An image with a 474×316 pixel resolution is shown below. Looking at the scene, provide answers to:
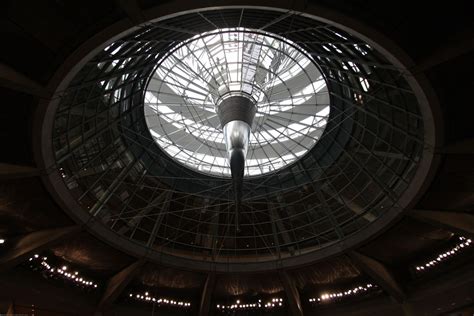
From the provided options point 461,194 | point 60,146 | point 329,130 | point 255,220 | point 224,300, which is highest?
point 329,130

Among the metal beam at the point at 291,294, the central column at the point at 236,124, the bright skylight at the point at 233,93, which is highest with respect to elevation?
the bright skylight at the point at 233,93

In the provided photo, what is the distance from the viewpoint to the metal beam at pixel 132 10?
11797 mm

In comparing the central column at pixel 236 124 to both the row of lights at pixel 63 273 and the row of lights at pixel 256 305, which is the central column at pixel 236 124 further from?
the row of lights at pixel 63 273

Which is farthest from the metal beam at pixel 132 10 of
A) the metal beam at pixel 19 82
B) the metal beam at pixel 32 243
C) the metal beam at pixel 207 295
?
the metal beam at pixel 207 295

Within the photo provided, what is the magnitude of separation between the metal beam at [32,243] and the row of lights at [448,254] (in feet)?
76.3

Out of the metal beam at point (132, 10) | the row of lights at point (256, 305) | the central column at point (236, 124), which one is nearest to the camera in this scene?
the metal beam at point (132, 10)

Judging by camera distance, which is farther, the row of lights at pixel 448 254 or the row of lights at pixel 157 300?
the row of lights at pixel 157 300

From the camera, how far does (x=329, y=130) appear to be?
2562 cm

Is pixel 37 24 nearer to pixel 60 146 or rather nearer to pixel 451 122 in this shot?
pixel 60 146

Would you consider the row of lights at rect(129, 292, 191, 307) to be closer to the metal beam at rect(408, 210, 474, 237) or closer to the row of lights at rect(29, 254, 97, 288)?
the row of lights at rect(29, 254, 97, 288)

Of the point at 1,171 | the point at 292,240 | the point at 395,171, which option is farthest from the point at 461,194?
the point at 1,171

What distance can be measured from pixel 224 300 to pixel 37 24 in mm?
23849

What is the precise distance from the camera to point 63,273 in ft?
78.3

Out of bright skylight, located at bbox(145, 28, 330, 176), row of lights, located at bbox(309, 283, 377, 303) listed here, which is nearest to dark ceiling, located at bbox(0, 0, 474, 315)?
row of lights, located at bbox(309, 283, 377, 303)
